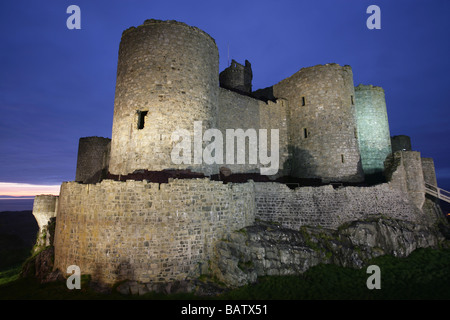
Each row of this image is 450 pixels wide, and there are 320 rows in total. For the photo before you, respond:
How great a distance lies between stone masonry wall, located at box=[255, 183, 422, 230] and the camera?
12000mm

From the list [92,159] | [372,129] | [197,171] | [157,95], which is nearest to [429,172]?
[372,129]

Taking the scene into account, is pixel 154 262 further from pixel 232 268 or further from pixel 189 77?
pixel 189 77

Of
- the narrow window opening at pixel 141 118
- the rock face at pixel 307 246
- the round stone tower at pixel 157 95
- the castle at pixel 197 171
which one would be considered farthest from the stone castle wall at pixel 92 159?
the rock face at pixel 307 246

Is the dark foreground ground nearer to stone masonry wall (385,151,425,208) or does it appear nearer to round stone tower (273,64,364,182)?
stone masonry wall (385,151,425,208)

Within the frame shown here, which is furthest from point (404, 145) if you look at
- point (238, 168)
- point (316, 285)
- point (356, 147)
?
point (316, 285)

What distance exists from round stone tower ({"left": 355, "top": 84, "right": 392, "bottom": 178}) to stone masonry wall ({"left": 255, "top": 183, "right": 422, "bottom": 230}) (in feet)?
24.2

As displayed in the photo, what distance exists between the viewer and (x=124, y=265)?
27.1 ft

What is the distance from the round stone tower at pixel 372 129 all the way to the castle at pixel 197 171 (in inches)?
3.4

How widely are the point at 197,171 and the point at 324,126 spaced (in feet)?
34.8

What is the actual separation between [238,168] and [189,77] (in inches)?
259

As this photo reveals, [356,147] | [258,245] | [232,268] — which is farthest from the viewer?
[356,147]

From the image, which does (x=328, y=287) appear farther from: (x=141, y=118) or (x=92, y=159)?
(x=92, y=159)

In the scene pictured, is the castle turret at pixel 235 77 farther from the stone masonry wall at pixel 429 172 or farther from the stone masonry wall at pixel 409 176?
the stone masonry wall at pixel 429 172

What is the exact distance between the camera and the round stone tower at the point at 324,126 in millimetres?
17094
